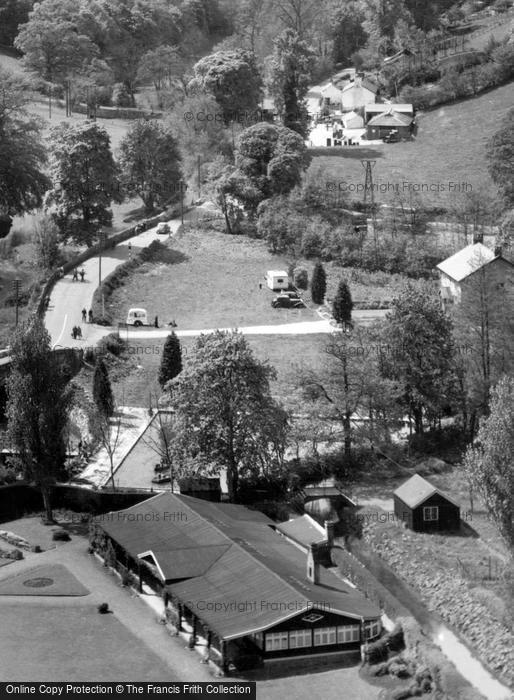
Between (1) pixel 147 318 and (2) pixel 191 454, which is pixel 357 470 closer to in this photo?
(2) pixel 191 454

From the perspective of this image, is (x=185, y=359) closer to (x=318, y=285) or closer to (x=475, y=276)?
(x=318, y=285)

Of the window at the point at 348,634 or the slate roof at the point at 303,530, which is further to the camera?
the slate roof at the point at 303,530

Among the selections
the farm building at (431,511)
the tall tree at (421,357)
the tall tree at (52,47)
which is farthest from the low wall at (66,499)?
the tall tree at (52,47)

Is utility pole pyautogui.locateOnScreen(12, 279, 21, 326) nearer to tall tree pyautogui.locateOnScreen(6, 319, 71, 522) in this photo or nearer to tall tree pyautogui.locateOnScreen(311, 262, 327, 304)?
tall tree pyautogui.locateOnScreen(311, 262, 327, 304)

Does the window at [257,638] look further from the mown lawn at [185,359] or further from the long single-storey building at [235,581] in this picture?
the mown lawn at [185,359]

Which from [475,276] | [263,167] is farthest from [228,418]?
[263,167]

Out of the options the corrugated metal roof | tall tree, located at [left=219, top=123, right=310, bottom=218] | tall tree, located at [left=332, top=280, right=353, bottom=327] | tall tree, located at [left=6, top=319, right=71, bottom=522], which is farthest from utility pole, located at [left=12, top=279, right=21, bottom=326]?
the corrugated metal roof
